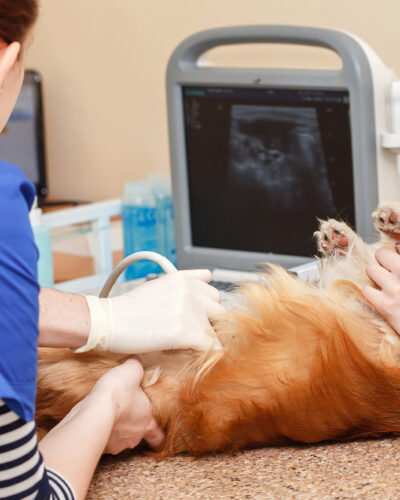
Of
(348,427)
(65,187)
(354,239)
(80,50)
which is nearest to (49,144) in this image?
(65,187)

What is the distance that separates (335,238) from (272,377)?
32 cm

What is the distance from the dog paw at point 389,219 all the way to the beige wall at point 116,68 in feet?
3.19

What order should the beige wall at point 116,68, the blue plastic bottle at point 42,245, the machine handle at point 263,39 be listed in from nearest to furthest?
the machine handle at point 263,39 → the blue plastic bottle at point 42,245 → the beige wall at point 116,68

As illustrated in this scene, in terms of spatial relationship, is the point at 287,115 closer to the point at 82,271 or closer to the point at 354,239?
the point at 354,239

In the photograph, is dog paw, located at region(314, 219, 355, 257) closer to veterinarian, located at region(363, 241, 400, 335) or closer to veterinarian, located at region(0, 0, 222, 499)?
veterinarian, located at region(363, 241, 400, 335)

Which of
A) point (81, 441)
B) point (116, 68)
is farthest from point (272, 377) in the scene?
point (116, 68)

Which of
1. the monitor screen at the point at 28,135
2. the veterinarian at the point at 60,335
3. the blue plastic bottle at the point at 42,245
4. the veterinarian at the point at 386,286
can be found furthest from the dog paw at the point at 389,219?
the monitor screen at the point at 28,135

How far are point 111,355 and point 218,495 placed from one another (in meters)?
0.25

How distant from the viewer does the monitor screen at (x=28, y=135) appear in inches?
107

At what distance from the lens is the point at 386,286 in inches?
36.6

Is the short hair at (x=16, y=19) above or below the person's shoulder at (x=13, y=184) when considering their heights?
above

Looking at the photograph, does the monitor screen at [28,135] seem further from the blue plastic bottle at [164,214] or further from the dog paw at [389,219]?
the dog paw at [389,219]

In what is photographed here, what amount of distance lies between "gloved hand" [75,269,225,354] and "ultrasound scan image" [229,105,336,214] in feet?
2.29

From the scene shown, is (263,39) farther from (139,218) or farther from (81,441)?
(81,441)
